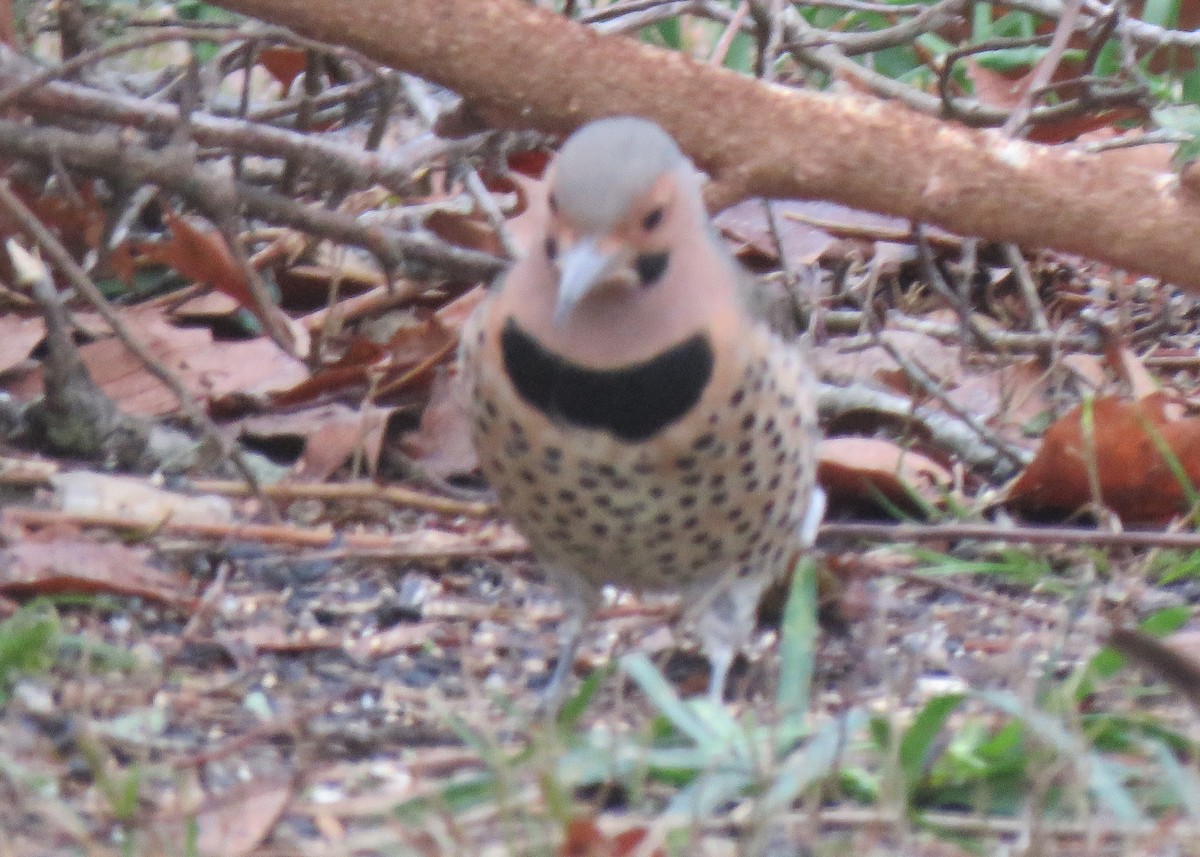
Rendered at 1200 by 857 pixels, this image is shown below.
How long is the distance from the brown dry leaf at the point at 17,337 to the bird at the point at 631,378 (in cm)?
156

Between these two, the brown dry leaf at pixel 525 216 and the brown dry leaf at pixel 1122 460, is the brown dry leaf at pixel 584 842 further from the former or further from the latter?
the brown dry leaf at pixel 525 216

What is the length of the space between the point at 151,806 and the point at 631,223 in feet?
3.63

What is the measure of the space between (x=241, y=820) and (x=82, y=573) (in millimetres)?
951

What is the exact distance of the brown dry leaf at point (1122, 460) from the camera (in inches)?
157

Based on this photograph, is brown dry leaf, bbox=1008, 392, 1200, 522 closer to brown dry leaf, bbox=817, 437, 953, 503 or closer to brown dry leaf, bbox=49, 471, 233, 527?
brown dry leaf, bbox=817, 437, 953, 503

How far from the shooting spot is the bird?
292 cm

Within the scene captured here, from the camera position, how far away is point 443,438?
4406mm

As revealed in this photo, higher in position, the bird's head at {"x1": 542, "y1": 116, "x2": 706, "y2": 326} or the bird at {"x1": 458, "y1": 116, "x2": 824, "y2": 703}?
the bird's head at {"x1": 542, "y1": 116, "x2": 706, "y2": 326}

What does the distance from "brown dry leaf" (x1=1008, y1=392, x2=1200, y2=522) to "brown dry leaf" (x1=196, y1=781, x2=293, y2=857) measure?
6.51 feet

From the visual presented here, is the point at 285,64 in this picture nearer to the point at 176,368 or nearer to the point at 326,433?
the point at 176,368

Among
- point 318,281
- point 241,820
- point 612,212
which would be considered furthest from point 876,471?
point 241,820

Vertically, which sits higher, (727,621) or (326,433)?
(727,621)

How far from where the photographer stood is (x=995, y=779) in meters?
2.66

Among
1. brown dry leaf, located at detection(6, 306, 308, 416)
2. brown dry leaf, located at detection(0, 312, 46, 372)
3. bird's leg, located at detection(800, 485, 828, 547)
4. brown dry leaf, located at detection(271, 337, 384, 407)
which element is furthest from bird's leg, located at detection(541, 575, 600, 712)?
brown dry leaf, located at detection(0, 312, 46, 372)
